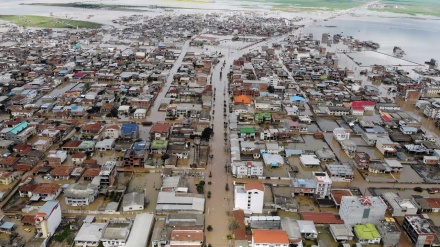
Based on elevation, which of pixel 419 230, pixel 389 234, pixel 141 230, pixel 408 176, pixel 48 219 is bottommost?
pixel 408 176

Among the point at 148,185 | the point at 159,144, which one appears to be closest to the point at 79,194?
the point at 148,185

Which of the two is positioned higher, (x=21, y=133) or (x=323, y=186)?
(x=323, y=186)

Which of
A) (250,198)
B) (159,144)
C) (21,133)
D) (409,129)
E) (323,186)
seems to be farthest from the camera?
(409,129)

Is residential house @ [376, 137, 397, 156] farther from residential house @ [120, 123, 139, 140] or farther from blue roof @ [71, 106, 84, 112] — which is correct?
blue roof @ [71, 106, 84, 112]

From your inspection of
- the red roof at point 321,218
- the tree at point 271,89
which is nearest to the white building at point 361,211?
the red roof at point 321,218

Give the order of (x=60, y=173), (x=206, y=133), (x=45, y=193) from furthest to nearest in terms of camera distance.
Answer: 1. (x=206, y=133)
2. (x=60, y=173)
3. (x=45, y=193)

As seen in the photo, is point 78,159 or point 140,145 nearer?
point 78,159

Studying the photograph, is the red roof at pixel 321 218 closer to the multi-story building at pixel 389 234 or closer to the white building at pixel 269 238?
the multi-story building at pixel 389 234

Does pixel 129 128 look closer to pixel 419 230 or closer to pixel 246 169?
pixel 246 169
